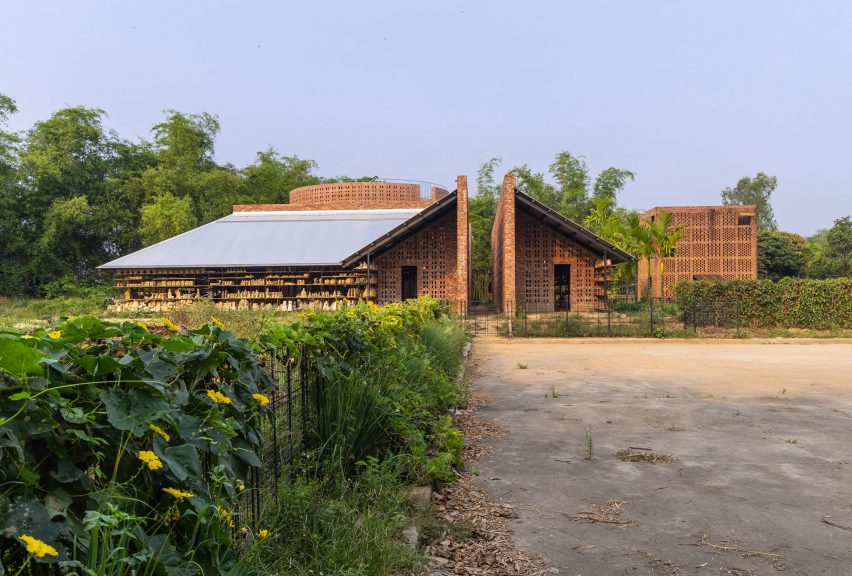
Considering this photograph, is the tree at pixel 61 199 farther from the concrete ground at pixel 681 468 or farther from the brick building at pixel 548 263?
the concrete ground at pixel 681 468

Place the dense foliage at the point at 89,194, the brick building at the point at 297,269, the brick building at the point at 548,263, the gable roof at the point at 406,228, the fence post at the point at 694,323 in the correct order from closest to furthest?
the fence post at the point at 694,323 → the gable roof at the point at 406,228 → the brick building at the point at 548,263 → the brick building at the point at 297,269 → the dense foliage at the point at 89,194

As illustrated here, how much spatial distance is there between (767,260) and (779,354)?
44.8 metres

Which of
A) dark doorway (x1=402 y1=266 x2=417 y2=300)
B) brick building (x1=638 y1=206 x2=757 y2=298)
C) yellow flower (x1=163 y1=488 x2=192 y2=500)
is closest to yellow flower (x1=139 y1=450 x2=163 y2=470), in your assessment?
yellow flower (x1=163 y1=488 x2=192 y2=500)

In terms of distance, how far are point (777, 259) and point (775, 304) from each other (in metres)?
38.2

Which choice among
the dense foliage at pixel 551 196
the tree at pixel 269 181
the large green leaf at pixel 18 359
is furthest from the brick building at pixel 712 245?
the large green leaf at pixel 18 359

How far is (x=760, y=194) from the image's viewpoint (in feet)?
276

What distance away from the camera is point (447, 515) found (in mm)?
4406

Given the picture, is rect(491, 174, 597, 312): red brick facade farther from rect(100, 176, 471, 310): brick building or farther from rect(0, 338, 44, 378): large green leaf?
rect(0, 338, 44, 378): large green leaf

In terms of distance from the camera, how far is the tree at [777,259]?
5422 cm

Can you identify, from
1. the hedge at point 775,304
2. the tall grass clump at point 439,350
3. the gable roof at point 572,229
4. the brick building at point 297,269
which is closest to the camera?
the tall grass clump at point 439,350

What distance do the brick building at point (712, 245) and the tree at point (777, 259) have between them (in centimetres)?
→ 1339

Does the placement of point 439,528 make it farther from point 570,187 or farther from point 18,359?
point 570,187

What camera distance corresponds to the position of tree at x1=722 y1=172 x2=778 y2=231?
81125 millimetres

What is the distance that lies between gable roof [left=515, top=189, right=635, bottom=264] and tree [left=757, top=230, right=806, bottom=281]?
1335 inches
